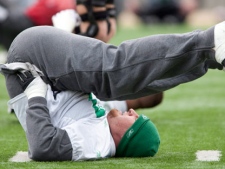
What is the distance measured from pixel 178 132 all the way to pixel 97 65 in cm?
132

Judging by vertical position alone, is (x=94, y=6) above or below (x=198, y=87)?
above

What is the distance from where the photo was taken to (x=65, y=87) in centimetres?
405

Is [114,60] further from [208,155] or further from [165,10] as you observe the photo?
[165,10]

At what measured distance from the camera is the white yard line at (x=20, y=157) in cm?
398

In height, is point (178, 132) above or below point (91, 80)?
below

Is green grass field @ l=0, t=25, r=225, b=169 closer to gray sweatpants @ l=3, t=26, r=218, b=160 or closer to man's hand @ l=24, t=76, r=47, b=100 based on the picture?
gray sweatpants @ l=3, t=26, r=218, b=160

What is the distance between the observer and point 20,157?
4.09 metres

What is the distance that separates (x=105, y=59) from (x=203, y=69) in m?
0.48

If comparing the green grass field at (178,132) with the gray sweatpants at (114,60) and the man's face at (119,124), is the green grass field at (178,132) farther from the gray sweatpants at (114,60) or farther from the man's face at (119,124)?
the gray sweatpants at (114,60)

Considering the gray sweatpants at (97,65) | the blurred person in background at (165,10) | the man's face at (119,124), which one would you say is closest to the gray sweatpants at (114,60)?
the gray sweatpants at (97,65)

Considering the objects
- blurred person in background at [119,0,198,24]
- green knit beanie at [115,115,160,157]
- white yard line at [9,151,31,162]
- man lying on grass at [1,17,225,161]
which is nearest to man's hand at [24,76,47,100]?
man lying on grass at [1,17,225,161]

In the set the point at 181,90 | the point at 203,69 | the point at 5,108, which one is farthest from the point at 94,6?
the point at 203,69

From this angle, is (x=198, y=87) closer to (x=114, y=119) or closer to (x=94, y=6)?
(x=94, y=6)

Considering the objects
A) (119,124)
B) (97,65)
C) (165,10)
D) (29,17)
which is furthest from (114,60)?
(165,10)
